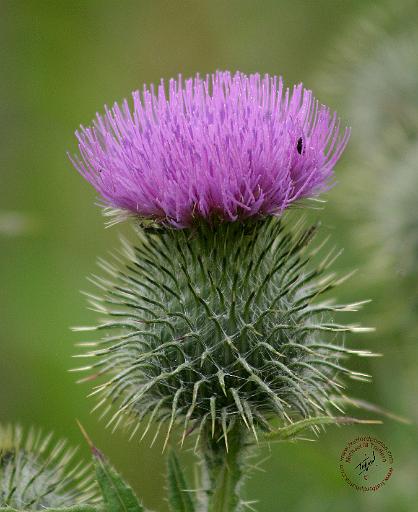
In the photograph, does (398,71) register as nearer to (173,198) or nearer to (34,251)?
(34,251)

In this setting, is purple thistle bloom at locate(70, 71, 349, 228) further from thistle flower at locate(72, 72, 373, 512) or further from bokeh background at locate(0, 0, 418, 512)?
bokeh background at locate(0, 0, 418, 512)

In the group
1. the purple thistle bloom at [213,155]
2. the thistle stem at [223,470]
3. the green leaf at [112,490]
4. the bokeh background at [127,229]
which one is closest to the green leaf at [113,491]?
the green leaf at [112,490]

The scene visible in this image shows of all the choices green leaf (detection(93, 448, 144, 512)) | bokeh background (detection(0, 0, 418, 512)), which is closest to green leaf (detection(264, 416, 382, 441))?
green leaf (detection(93, 448, 144, 512))

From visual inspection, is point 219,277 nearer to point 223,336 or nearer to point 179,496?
point 223,336

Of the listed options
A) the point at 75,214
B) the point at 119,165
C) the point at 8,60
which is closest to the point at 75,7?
the point at 8,60

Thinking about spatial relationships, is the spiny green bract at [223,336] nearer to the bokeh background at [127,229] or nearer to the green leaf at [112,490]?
the green leaf at [112,490]

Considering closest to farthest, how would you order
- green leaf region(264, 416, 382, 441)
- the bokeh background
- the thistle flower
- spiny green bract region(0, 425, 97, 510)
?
green leaf region(264, 416, 382, 441) < the thistle flower < spiny green bract region(0, 425, 97, 510) < the bokeh background
